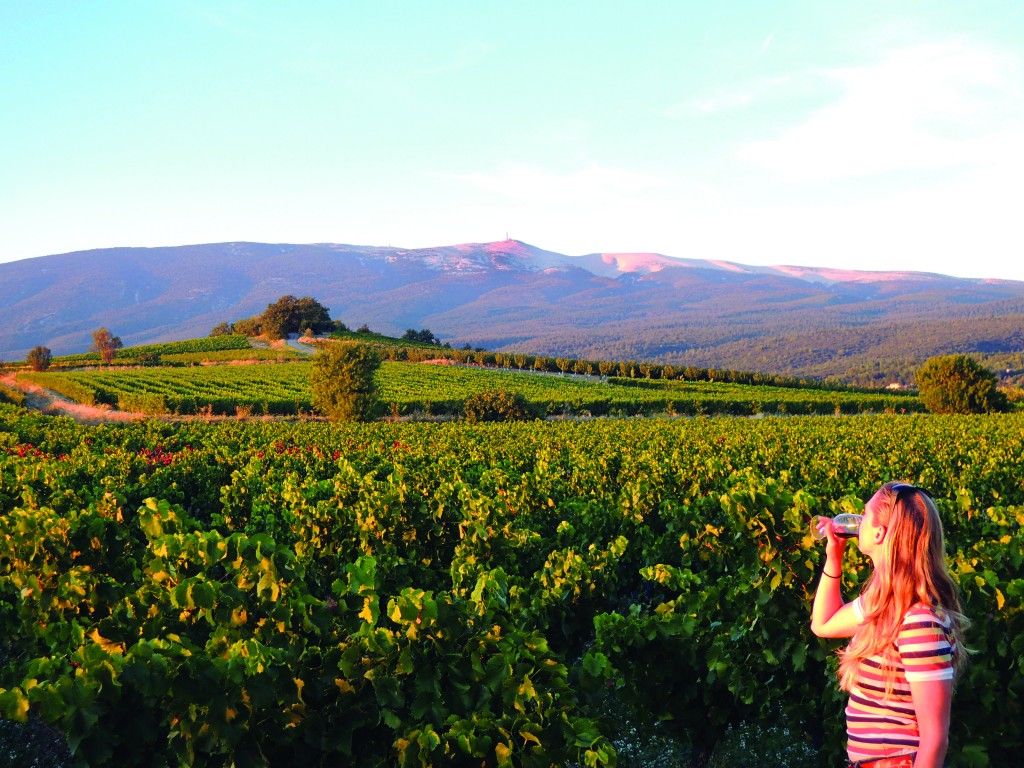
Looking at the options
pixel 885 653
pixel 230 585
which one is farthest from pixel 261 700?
pixel 885 653

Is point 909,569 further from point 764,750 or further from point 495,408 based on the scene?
point 495,408

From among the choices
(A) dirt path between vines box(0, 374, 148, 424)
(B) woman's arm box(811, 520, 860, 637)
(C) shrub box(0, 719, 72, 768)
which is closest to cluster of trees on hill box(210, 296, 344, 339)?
(A) dirt path between vines box(0, 374, 148, 424)

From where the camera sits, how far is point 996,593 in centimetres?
559

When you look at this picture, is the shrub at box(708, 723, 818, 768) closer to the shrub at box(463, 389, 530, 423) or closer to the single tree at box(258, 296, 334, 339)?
the shrub at box(463, 389, 530, 423)

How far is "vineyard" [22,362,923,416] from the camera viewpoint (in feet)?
150

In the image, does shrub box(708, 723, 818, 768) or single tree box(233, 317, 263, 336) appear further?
single tree box(233, 317, 263, 336)

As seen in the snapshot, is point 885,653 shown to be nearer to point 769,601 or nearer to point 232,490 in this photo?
point 769,601

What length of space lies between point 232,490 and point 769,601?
29.3 feet

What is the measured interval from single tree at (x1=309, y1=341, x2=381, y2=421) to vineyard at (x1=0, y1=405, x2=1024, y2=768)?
95.2ft

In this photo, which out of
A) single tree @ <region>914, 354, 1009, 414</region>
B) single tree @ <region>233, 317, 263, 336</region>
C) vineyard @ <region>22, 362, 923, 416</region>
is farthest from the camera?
single tree @ <region>233, 317, 263, 336</region>

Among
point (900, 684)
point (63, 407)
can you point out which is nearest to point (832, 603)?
point (900, 684)

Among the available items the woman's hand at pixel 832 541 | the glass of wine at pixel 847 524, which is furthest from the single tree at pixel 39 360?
the glass of wine at pixel 847 524

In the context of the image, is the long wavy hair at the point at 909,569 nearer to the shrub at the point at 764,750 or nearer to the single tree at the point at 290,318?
the shrub at the point at 764,750

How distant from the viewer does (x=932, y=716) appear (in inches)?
133
